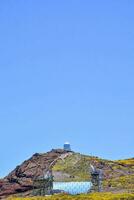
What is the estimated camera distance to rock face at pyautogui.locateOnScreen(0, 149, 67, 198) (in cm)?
18288

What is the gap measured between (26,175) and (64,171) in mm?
15056

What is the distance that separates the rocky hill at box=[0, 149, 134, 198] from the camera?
175675 millimetres

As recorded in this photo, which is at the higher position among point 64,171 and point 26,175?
point 26,175

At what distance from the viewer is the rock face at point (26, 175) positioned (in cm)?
18288

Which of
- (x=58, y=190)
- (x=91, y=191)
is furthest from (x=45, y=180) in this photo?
(x=91, y=191)

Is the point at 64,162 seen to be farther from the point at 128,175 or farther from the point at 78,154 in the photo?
the point at 128,175

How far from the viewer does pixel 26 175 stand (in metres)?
189

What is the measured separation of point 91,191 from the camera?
15650 centimetres

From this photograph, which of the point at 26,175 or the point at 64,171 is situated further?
the point at 26,175

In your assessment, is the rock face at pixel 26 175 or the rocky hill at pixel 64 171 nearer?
the rocky hill at pixel 64 171

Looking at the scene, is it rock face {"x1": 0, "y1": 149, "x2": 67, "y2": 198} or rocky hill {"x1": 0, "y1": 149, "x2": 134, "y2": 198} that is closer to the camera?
rocky hill {"x1": 0, "y1": 149, "x2": 134, "y2": 198}

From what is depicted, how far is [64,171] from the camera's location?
18112 cm

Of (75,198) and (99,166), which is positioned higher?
(99,166)

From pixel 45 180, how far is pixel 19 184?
2386cm
